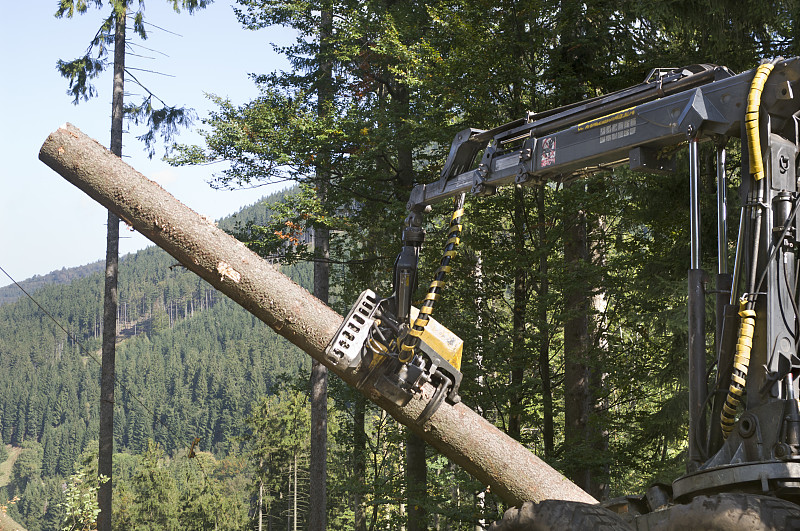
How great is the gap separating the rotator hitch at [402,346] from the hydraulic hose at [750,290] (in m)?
2.31

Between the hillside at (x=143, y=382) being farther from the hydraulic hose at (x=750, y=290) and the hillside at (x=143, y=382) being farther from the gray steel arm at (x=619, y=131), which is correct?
the hydraulic hose at (x=750, y=290)

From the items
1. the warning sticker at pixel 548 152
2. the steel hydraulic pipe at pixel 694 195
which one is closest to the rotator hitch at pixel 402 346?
the warning sticker at pixel 548 152

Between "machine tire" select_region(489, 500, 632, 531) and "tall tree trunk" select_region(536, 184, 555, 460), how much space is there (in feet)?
23.6

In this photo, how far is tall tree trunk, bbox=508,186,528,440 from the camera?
462 inches

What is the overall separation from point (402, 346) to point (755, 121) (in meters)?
3.08

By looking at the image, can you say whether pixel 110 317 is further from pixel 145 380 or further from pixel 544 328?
pixel 145 380

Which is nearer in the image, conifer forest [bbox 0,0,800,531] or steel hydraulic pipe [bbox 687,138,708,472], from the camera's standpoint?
steel hydraulic pipe [bbox 687,138,708,472]

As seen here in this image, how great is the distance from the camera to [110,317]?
670 inches

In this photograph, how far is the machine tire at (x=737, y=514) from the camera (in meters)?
3.30

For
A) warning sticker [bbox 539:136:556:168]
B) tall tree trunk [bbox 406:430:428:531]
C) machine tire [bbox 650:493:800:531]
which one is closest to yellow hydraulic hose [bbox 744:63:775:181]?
warning sticker [bbox 539:136:556:168]

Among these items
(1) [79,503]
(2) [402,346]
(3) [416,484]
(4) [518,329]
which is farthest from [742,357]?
(3) [416,484]

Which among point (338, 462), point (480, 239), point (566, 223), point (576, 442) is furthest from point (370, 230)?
point (338, 462)

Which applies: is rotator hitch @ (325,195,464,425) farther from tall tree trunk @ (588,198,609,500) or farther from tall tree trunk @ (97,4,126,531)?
tall tree trunk @ (97,4,126,531)

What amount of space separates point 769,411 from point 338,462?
28.8m
